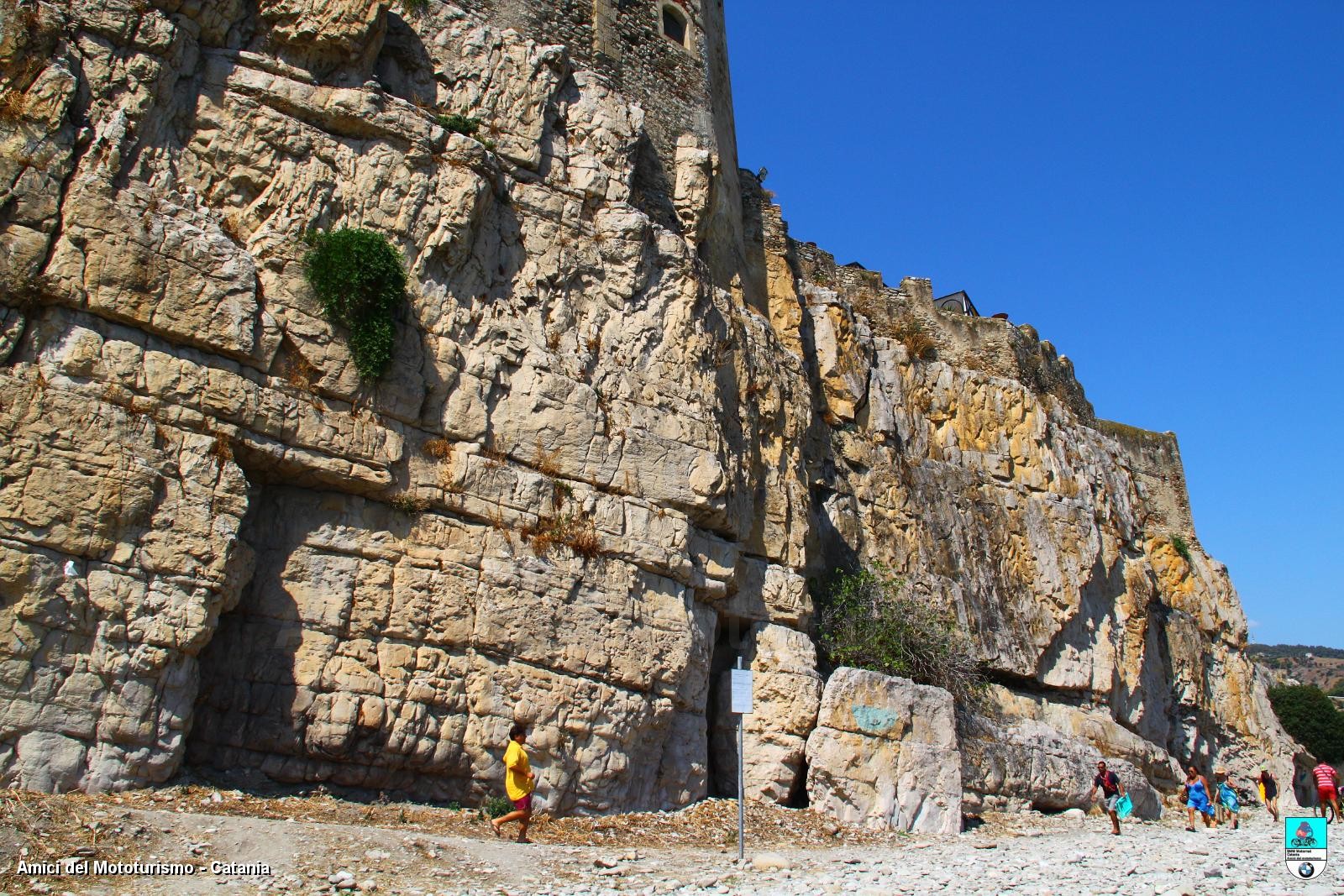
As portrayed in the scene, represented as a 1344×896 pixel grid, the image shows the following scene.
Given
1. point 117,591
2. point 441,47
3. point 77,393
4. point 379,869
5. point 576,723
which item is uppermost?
point 441,47

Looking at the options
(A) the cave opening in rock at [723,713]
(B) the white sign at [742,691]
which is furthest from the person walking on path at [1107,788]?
(B) the white sign at [742,691]

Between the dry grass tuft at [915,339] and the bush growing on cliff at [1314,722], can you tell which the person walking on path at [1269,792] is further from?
the bush growing on cliff at [1314,722]

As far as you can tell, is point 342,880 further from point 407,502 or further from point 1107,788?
point 1107,788

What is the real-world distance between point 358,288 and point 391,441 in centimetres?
158

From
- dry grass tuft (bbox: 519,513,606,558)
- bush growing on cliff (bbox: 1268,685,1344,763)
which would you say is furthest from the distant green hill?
dry grass tuft (bbox: 519,513,606,558)

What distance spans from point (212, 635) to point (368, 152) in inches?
Answer: 208

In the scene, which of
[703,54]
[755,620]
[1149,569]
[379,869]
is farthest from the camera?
[1149,569]

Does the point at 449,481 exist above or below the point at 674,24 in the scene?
below

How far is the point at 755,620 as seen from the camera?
1387 centimetres

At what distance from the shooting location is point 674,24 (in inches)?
667

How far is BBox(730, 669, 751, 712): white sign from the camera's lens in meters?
9.87

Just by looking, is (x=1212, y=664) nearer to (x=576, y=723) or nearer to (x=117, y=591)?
(x=576, y=723)

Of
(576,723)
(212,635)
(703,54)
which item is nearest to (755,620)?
(576,723)

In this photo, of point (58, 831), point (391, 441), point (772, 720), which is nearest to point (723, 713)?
point (772, 720)
